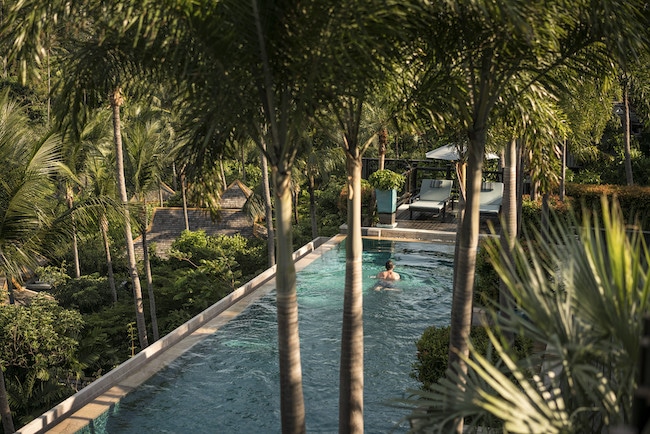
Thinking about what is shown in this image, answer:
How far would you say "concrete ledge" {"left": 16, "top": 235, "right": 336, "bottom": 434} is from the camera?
394 inches

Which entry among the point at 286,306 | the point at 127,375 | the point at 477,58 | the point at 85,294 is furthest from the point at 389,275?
the point at 286,306

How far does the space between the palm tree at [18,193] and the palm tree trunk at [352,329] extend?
5031mm

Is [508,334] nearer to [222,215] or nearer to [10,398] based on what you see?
[10,398]

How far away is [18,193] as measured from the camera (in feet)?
33.7

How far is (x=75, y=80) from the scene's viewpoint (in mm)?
7359

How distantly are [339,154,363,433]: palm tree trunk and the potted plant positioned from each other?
1478 centimetres

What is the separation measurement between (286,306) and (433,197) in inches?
728

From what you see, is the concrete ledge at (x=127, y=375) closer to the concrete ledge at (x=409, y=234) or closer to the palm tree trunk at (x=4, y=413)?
the palm tree trunk at (x=4, y=413)

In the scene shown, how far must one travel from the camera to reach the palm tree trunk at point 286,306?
7.04 m

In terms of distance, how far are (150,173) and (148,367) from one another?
7.21 metres

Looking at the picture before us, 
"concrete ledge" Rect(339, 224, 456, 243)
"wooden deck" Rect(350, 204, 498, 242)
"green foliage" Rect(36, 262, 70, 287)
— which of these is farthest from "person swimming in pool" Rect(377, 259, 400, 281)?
"green foliage" Rect(36, 262, 70, 287)

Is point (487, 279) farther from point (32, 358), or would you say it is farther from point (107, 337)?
point (107, 337)

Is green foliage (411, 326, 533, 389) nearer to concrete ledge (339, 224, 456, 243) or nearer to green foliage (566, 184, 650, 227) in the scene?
green foliage (566, 184, 650, 227)

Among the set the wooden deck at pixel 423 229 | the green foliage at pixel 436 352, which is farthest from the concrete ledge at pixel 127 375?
the wooden deck at pixel 423 229
